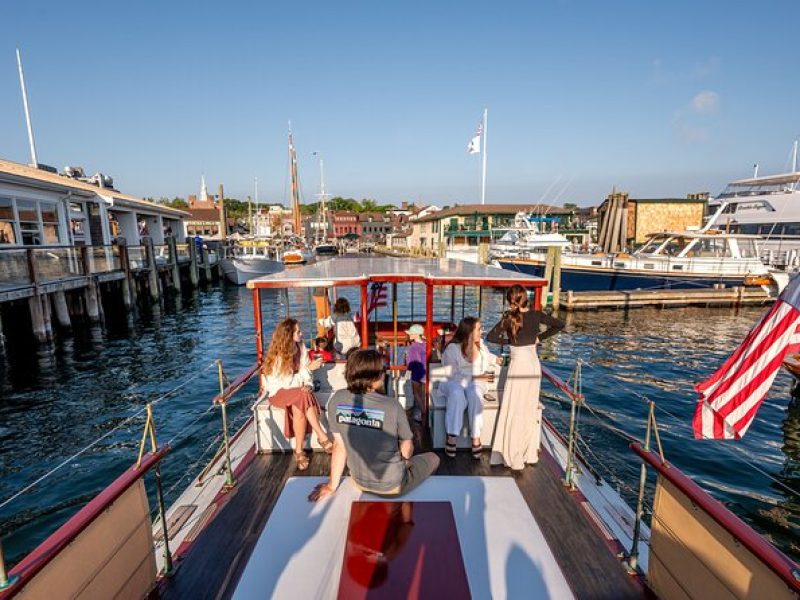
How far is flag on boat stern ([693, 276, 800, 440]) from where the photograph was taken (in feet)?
13.0

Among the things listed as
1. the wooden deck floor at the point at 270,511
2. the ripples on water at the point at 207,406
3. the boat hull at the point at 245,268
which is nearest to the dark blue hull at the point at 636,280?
the ripples on water at the point at 207,406

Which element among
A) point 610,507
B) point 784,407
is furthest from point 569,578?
point 784,407

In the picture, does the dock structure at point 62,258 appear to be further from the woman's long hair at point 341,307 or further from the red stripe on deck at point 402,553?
the red stripe on deck at point 402,553

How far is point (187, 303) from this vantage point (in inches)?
1142

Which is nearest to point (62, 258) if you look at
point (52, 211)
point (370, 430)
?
point (52, 211)

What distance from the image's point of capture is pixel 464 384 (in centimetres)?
550

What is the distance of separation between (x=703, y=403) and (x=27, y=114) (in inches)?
1684

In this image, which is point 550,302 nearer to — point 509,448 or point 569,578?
point 509,448

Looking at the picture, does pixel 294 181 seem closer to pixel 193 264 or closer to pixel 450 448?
pixel 193 264

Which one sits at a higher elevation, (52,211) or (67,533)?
(52,211)

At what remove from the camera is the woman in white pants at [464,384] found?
5.47 m

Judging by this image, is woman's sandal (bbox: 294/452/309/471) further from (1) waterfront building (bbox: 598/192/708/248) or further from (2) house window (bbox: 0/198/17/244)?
(1) waterfront building (bbox: 598/192/708/248)

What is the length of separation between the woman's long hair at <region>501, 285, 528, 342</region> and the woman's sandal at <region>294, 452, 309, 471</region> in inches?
118

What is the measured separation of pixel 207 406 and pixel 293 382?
26.0 ft
